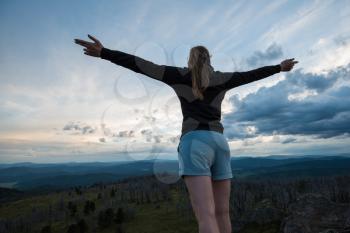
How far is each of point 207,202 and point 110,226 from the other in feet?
351

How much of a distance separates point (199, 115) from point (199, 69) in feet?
2.17

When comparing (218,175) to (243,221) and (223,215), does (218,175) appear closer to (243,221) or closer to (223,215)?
(223,215)

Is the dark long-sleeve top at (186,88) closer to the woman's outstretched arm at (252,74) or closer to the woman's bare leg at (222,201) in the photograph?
the woman's outstretched arm at (252,74)

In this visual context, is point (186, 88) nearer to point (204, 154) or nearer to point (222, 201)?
point (204, 154)

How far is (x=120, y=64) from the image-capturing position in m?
5.23

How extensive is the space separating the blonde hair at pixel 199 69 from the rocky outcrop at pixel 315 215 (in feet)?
82.9

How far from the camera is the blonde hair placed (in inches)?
202

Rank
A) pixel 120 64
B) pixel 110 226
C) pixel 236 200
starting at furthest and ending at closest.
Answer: pixel 236 200, pixel 110 226, pixel 120 64

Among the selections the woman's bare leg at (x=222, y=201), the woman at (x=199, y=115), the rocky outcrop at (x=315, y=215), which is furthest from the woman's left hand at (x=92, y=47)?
the rocky outcrop at (x=315, y=215)

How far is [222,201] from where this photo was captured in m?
5.43

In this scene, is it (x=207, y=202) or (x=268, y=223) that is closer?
(x=207, y=202)

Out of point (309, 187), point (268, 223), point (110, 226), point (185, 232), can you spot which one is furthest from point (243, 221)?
point (309, 187)

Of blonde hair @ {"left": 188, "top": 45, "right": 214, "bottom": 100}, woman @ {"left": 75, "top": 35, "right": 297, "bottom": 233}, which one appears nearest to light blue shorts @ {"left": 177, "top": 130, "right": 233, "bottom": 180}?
woman @ {"left": 75, "top": 35, "right": 297, "bottom": 233}

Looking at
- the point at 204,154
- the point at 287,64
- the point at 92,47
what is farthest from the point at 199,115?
the point at 287,64
